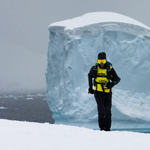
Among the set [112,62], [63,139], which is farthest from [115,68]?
[63,139]

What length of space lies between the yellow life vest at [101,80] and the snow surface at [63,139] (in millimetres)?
1262

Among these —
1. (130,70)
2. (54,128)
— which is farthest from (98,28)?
(54,128)

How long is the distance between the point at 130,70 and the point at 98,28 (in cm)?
192

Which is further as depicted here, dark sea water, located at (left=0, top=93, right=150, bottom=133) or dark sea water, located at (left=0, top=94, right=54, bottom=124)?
dark sea water, located at (left=0, top=94, right=54, bottom=124)

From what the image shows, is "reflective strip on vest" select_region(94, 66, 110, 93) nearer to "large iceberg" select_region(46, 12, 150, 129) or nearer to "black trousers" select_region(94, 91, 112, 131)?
"black trousers" select_region(94, 91, 112, 131)

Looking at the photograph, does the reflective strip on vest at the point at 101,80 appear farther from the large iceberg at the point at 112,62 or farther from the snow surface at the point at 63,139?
the large iceberg at the point at 112,62

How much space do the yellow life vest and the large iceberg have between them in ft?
14.1

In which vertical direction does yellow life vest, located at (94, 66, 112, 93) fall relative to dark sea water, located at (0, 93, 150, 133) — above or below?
above

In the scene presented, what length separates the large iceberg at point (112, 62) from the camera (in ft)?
27.0

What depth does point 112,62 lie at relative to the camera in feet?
28.6

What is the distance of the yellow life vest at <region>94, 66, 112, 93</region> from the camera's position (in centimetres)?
382

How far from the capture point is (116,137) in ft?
8.00

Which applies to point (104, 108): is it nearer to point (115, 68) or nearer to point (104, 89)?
point (104, 89)

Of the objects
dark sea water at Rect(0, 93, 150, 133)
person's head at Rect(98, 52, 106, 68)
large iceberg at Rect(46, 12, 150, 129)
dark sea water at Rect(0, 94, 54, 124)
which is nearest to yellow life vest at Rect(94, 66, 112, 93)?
person's head at Rect(98, 52, 106, 68)
